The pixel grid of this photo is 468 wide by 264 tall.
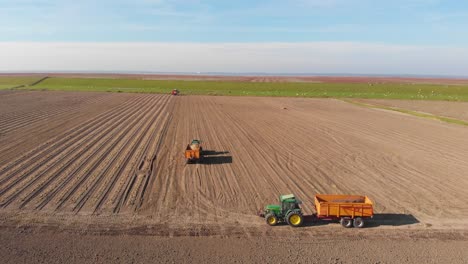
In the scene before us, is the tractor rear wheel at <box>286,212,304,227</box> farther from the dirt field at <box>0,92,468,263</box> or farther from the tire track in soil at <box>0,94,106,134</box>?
the tire track in soil at <box>0,94,106,134</box>

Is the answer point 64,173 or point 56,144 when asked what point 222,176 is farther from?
point 56,144

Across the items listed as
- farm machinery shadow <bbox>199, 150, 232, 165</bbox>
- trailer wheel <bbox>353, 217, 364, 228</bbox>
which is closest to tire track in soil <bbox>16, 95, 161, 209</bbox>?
farm machinery shadow <bbox>199, 150, 232, 165</bbox>

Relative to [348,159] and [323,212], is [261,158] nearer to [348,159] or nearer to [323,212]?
[348,159]

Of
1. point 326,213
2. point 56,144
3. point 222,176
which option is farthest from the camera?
point 56,144

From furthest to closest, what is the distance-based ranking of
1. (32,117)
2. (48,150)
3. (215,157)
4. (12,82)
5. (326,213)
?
(12,82), (32,117), (48,150), (215,157), (326,213)

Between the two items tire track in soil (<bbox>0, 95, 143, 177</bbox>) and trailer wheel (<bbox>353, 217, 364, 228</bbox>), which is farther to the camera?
tire track in soil (<bbox>0, 95, 143, 177</bbox>)

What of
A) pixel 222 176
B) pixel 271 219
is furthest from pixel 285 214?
pixel 222 176
